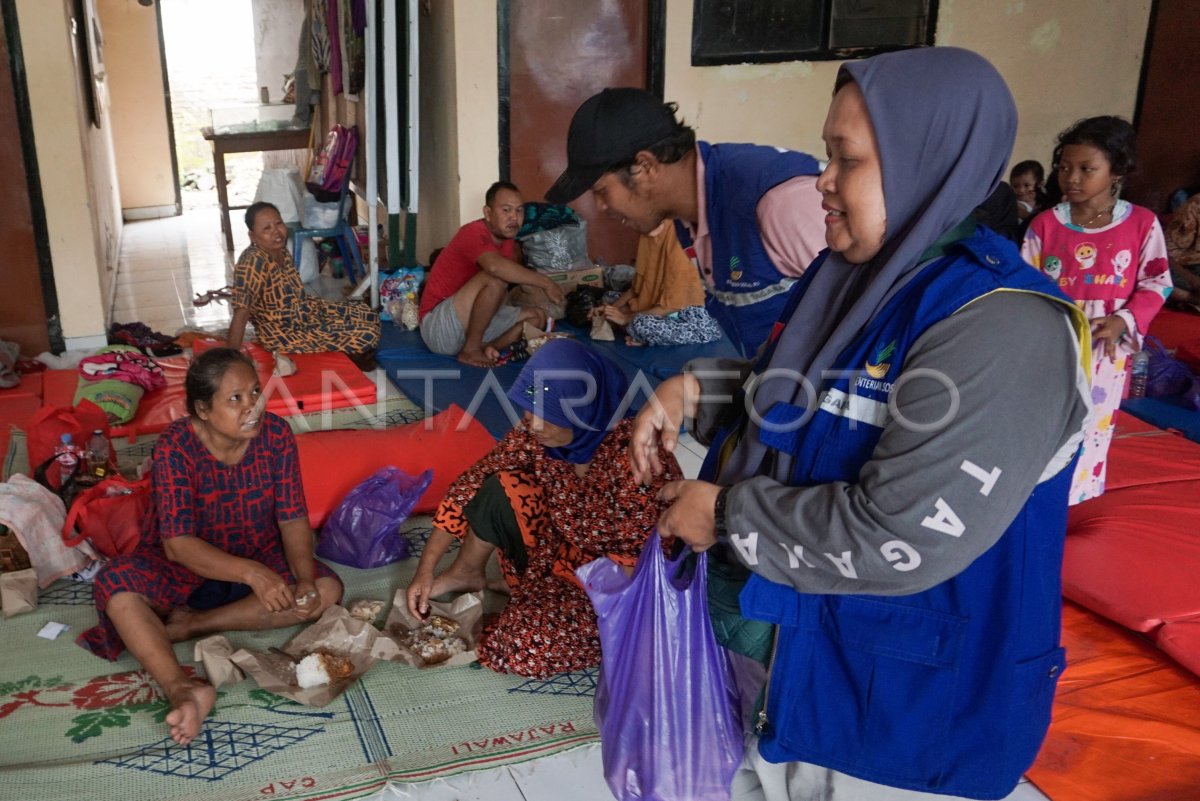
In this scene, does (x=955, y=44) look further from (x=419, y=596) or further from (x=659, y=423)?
(x=659, y=423)

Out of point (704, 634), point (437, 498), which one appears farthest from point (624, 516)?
point (437, 498)

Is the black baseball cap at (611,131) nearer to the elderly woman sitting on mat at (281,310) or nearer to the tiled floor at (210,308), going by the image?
the tiled floor at (210,308)

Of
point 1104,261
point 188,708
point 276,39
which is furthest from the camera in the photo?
point 276,39

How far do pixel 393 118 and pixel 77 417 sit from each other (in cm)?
248

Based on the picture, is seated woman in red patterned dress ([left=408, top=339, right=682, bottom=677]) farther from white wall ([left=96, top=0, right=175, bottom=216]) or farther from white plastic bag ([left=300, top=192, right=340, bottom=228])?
white wall ([left=96, top=0, right=175, bottom=216])

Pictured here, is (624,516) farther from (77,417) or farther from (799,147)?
(799,147)

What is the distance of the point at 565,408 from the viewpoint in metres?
2.47

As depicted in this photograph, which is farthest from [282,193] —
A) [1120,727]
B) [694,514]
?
[694,514]

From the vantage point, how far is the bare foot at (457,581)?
2773 millimetres

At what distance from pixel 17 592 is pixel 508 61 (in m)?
3.84

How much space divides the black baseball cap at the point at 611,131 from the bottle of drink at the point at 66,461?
6.45 feet

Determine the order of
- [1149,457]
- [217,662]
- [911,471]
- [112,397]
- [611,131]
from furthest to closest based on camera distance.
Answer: [112,397], [1149,457], [217,662], [611,131], [911,471]

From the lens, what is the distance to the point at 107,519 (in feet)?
9.18

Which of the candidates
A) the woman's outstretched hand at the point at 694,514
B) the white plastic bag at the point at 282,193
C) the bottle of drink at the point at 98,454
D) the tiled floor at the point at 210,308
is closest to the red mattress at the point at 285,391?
the bottle of drink at the point at 98,454
